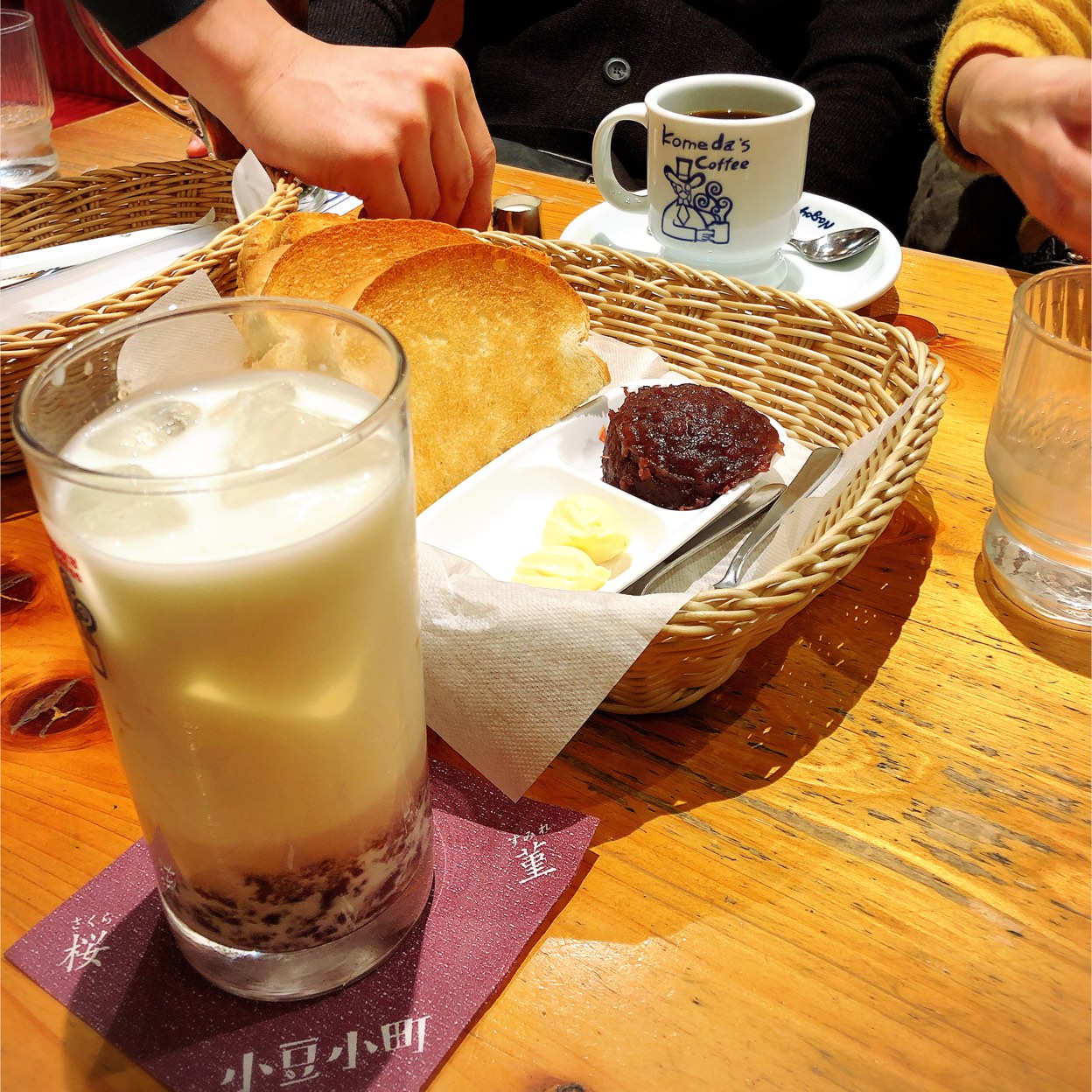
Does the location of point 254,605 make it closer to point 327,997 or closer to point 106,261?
point 327,997

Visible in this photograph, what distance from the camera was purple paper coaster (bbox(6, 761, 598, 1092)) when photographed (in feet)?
1.49

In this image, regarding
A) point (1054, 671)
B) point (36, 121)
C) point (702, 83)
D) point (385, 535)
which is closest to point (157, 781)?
point (385, 535)

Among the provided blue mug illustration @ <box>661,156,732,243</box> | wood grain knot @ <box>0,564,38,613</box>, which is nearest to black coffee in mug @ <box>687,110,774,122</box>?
blue mug illustration @ <box>661,156,732,243</box>

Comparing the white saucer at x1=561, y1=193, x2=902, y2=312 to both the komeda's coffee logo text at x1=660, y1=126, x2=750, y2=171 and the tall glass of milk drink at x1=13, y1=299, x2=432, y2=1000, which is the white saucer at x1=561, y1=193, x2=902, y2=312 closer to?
the komeda's coffee logo text at x1=660, y1=126, x2=750, y2=171

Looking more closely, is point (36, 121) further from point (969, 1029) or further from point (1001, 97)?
point (969, 1029)

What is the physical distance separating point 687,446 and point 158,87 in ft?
3.36

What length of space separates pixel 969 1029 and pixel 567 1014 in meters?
0.21

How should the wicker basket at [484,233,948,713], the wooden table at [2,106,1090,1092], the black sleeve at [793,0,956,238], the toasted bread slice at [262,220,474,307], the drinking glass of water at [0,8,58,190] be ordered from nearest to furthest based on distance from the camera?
the wooden table at [2,106,1090,1092] < the wicker basket at [484,233,948,713] < the toasted bread slice at [262,220,474,307] < the drinking glass of water at [0,8,58,190] < the black sleeve at [793,0,956,238]

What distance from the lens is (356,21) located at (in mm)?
1792

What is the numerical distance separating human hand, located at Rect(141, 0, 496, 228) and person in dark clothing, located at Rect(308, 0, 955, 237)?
1.69 feet

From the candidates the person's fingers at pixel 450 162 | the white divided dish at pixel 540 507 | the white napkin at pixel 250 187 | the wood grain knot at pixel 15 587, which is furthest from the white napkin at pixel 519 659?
Answer: the person's fingers at pixel 450 162

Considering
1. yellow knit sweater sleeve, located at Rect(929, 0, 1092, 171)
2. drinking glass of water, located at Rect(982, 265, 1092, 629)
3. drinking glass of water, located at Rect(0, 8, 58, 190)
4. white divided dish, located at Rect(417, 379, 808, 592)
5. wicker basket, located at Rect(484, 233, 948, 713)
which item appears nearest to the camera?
wicker basket, located at Rect(484, 233, 948, 713)

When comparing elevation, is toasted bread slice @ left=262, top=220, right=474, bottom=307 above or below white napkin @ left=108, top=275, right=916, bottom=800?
above

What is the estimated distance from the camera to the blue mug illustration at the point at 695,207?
1.08 meters
